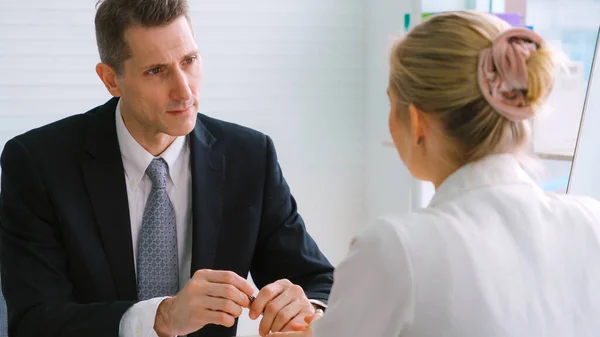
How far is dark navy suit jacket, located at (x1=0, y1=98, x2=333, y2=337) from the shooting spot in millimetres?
1745

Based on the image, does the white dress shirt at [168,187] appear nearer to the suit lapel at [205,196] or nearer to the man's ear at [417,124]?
the suit lapel at [205,196]

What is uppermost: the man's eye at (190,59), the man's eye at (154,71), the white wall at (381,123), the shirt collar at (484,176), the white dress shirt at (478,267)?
the man's eye at (190,59)

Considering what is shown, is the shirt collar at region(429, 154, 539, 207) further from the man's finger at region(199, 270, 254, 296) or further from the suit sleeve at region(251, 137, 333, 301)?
the suit sleeve at region(251, 137, 333, 301)

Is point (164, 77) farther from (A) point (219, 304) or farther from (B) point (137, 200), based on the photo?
(A) point (219, 304)

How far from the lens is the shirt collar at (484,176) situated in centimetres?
114

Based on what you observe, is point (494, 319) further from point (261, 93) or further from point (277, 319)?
point (261, 93)

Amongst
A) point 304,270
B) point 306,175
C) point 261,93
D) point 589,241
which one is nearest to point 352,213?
point 306,175

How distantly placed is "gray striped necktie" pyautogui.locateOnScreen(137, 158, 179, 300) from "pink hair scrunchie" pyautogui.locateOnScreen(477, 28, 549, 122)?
3.16 ft

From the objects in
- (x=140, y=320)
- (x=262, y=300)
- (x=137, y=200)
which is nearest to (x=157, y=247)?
(x=137, y=200)

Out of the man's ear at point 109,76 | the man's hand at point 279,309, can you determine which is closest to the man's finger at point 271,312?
the man's hand at point 279,309

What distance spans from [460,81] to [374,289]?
31cm

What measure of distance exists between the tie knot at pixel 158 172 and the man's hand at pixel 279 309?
1.36 ft

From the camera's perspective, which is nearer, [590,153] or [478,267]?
[478,267]

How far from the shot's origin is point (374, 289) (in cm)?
108
